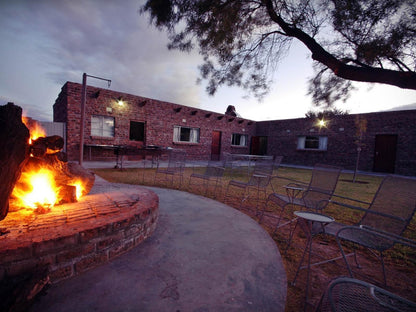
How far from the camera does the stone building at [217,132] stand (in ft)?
31.4

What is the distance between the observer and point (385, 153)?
11.5 metres

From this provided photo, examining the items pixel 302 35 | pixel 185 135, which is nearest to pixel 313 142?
pixel 185 135

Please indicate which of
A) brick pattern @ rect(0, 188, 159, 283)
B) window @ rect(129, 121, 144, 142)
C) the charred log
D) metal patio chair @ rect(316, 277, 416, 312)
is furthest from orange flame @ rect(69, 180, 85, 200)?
window @ rect(129, 121, 144, 142)

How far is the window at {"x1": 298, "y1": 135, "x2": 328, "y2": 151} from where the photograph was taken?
1395 cm

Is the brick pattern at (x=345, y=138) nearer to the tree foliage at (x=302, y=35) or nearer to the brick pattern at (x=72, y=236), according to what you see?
the tree foliage at (x=302, y=35)

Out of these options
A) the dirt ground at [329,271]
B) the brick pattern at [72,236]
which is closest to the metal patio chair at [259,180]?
the dirt ground at [329,271]

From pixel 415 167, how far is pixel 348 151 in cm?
319

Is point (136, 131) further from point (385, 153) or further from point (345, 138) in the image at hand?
point (385, 153)

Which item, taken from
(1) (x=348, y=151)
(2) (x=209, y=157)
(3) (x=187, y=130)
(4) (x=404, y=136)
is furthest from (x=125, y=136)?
(4) (x=404, y=136)

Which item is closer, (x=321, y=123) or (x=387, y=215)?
(x=387, y=215)

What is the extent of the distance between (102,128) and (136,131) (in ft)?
6.18

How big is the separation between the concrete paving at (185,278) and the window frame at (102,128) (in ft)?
31.2

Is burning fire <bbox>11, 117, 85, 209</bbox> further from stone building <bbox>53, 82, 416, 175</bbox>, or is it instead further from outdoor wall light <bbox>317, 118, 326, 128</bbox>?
outdoor wall light <bbox>317, 118, 326, 128</bbox>

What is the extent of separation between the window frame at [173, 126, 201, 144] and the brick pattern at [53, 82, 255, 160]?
25 centimetres
